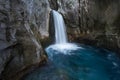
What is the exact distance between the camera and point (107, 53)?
480 inches

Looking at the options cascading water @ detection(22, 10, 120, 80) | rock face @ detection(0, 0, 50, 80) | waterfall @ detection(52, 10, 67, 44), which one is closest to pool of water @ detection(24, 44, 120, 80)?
cascading water @ detection(22, 10, 120, 80)

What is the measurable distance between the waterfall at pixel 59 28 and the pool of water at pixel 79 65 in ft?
2.86

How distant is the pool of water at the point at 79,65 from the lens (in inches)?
338

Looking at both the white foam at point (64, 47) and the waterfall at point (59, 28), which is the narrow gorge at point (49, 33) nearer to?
the waterfall at point (59, 28)

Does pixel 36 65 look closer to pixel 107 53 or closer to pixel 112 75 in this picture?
pixel 112 75

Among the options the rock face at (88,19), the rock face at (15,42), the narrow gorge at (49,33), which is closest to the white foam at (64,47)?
the narrow gorge at (49,33)

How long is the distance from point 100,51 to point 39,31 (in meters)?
3.95

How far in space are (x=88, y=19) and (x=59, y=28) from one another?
220 cm

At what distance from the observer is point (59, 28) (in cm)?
1380

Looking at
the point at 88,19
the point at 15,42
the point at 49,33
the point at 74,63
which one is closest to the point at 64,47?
the point at 49,33

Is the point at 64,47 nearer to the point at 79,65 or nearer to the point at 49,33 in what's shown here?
the point at 49,33

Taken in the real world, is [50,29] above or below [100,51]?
above

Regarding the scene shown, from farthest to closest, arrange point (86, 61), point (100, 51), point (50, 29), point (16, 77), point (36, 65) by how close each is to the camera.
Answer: point (50, 29)
point (100, 51)
point (86, 61)
point (36, 65)
point (16, 77)

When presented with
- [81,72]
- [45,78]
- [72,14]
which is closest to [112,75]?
[81,72]
